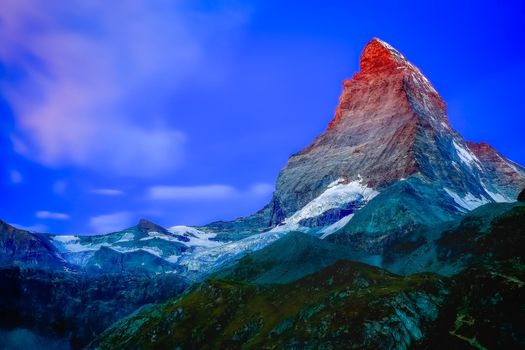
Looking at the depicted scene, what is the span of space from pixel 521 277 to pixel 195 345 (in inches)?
3595

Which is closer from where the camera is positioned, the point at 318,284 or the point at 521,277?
the point at 521,277

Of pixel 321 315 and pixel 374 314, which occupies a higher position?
pixel 321 315

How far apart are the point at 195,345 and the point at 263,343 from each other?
31515 mm

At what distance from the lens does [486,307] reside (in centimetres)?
13612

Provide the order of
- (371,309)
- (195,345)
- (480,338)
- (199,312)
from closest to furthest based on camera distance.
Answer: (480,338) → (371,309) → (195,345) → (199,312)

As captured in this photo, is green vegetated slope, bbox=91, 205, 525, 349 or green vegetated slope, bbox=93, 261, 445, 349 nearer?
green vegetated slope, bbox=91, 205, 525, 349

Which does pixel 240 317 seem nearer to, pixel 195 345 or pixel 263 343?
pixel 195 345

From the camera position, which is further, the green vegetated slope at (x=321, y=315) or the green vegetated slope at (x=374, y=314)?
the green vegetated slope at (x=321, y=315)

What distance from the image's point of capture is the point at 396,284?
164875 mm

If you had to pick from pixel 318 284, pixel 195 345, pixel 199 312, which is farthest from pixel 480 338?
pixel 199 312

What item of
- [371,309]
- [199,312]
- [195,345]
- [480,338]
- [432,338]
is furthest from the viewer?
[199,312]

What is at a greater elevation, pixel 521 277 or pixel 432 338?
pixel 521 277

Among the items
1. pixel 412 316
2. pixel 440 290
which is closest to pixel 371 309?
pixel 412 316

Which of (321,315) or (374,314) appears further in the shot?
(321,315)
